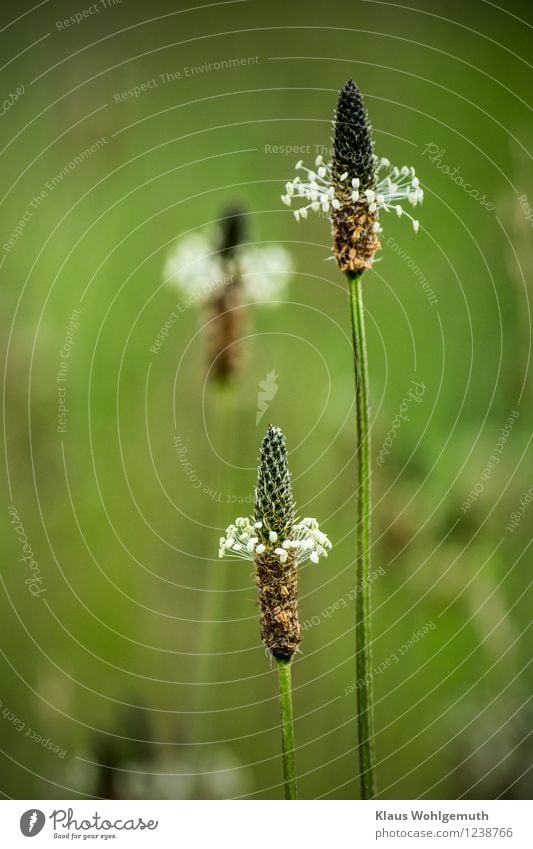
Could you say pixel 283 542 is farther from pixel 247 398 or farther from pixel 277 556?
pixel 247 398

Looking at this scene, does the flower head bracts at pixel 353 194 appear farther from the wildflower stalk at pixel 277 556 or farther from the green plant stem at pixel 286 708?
the green plant stem at pixel 286 708

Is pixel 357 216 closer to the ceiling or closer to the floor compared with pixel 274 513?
closer to the ceiling

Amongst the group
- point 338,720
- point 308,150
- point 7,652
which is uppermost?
point 308,150

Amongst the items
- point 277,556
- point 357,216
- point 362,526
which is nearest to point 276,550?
point 277,556

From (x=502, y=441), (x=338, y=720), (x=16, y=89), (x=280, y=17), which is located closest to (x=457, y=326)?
(x=502, y=441)

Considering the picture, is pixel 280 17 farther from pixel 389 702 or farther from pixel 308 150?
pixel 389 702

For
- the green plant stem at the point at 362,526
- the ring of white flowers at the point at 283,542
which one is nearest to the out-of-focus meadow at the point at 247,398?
the green plant stem at the point at 362,526
